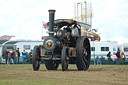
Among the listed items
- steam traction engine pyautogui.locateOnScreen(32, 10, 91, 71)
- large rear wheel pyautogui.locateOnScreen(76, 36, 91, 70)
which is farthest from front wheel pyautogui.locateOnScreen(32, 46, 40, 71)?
large rear wheel pyautogui.locateOnScreen(76, 36, 91, 70)

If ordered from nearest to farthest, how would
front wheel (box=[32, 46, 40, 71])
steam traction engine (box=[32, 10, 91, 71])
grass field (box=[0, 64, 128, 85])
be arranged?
grass field (box=[0, 64, 128, 85]) < steam traction engine (box=[32, 10, 91, 71]) < front wheel (box=[32, 46, 40, 71])

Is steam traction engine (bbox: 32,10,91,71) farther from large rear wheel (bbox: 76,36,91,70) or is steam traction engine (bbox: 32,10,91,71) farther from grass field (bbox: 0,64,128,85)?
grass field (bbox: 0,64,128,85)

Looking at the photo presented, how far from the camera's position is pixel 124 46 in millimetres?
42375

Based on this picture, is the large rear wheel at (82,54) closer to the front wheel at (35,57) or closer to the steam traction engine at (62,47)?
the steam traction engine at (62,47)

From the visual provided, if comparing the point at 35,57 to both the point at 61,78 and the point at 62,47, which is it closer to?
the point at 62,47

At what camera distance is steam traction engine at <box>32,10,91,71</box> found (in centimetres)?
1501

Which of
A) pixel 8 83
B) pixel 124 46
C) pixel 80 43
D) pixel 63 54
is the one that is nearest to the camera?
pixel 8 83

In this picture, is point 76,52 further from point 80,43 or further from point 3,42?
point 3,42

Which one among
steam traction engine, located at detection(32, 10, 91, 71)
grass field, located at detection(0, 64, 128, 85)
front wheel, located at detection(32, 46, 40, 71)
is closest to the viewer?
grass field, located at detection(0, 64, 128, 85)

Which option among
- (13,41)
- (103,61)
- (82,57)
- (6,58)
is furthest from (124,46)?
(82,57)

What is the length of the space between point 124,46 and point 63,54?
29.0m

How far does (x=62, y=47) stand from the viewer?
50.3 feet

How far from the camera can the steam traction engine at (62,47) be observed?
15.0m

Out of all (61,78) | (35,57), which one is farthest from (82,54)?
(61,78)
